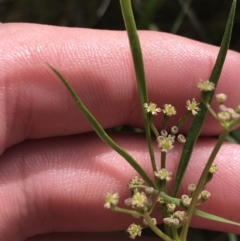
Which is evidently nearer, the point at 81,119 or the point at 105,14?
the point at 81,119

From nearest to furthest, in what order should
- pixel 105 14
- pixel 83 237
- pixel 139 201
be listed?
1. pixel 139 201
2. pixel 83 237
3. pixel 105 14

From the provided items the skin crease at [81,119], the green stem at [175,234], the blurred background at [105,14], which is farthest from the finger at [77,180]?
the blurred background at [105,14]

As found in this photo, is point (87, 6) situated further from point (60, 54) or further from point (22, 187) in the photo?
point (22, 187)

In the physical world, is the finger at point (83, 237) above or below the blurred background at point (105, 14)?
below

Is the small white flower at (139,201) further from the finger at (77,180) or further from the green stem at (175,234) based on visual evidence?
the finger at (77,180)

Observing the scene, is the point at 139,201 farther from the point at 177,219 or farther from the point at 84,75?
the point at 84,75

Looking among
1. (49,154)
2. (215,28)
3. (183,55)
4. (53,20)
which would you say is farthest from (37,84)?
(215,28)

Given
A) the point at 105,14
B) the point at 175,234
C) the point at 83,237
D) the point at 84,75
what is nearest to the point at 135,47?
the point at 84,75
